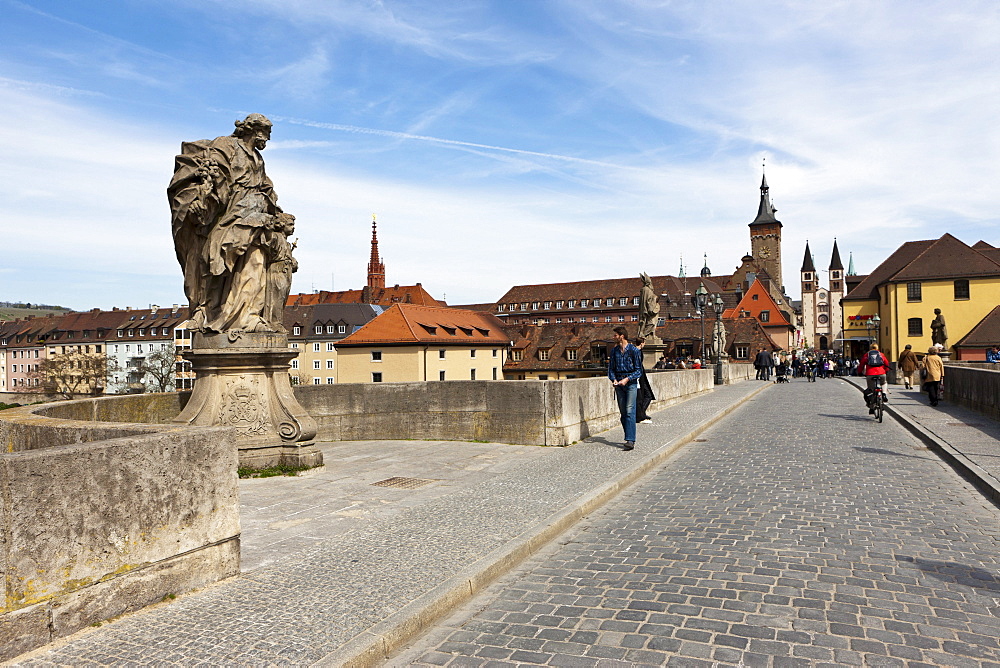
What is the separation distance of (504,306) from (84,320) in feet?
222

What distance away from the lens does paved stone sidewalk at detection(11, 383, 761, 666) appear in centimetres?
351

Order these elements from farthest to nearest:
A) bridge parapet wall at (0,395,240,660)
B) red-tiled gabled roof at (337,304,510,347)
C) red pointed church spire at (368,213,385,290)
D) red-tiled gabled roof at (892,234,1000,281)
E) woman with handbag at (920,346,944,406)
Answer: red pointed church spire at (368,213,385,290) → red-tiled gabled roof at (337,304,510,347) → red-tiled gabled roof at (892,234,1000,281) → woman with handbag at (920,346,944,406) → bridge parapet wall at (0,395,240,660)

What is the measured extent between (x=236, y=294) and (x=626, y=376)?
542 centimetres

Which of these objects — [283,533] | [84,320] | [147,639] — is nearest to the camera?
[147,639]

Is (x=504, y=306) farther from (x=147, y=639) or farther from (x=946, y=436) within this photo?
(x=147, y=639)

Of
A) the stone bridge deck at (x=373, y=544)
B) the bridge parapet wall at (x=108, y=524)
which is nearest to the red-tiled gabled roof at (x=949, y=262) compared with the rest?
the stone bridge deck at (x=373, y=544)

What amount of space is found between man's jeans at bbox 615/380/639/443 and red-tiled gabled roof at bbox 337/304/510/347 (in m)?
58.5

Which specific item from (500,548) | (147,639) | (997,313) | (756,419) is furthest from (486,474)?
(997,313)

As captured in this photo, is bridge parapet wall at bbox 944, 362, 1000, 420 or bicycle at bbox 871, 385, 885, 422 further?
bicycle at bbox 871, 385, 885, 422

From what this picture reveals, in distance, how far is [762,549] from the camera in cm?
529

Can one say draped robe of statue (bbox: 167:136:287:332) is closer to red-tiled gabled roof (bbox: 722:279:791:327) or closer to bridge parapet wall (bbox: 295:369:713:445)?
bridge parapet wall (bbox: 295:369:713:445)

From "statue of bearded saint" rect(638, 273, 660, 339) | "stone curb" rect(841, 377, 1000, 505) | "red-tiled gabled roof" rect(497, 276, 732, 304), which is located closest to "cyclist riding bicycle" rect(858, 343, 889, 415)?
"stone curb" rect(841, 377, 1000, 505)

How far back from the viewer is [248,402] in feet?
26.9

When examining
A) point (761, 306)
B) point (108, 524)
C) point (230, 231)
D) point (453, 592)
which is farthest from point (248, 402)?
point (761, 306)
